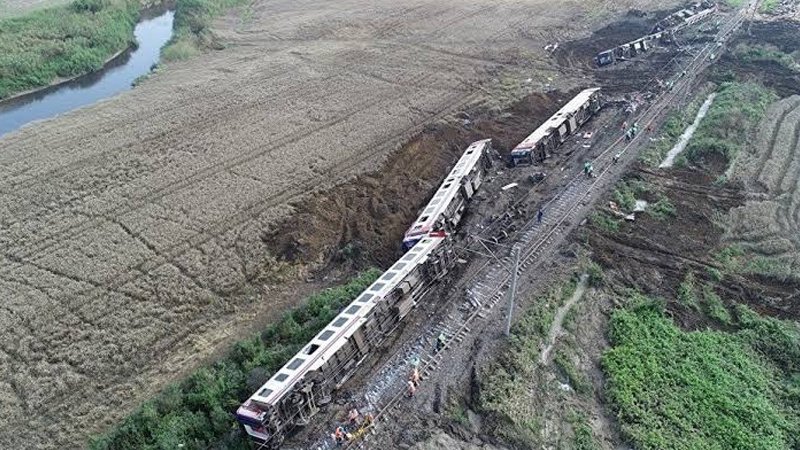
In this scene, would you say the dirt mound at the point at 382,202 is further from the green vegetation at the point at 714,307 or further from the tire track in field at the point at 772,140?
the green vegetation at the point at 714,307

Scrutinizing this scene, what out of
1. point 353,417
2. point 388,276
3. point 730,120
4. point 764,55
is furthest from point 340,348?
point 764,55

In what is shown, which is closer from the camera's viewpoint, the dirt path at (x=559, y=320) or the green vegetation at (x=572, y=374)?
the green vegetation at (x=572, y=374)

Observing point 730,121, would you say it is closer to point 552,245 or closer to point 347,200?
point 552,245

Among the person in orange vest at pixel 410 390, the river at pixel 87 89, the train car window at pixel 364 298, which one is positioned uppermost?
the river at pixel 87 89

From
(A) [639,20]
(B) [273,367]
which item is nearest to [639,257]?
(B) [273,367]

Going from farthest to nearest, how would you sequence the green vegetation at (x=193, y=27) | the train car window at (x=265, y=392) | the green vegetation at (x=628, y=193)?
the green vegetation at (x=193, y=27) < the green vegetation at (x=628, y=193) < the train car window at (x=265, y=392)

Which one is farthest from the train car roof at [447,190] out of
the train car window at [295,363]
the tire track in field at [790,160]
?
the tire track in field at [790,160]
